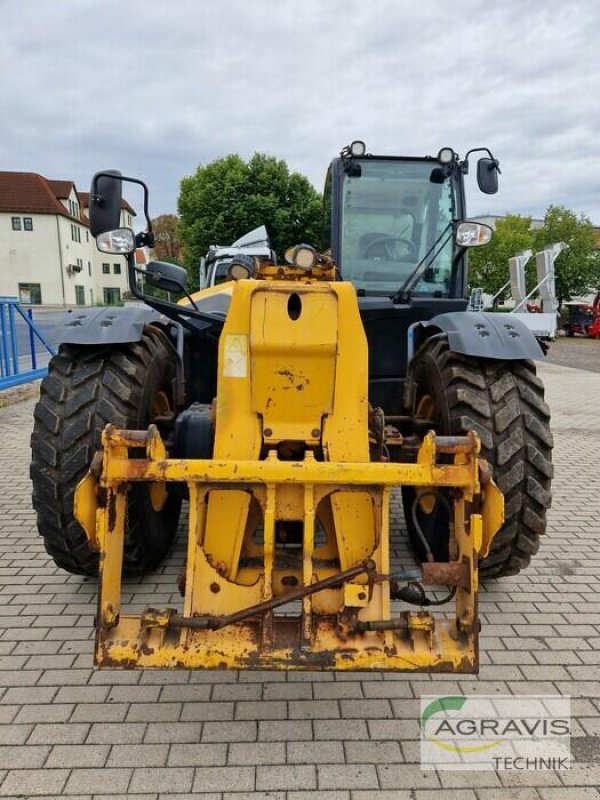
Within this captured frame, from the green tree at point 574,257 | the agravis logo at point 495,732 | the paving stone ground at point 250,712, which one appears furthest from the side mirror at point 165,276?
the green tree at point 574,257

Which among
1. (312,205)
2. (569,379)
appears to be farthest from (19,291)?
(569,379)

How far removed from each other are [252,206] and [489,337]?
2109cm

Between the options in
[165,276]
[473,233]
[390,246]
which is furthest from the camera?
[390,246]

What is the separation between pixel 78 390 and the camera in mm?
3104

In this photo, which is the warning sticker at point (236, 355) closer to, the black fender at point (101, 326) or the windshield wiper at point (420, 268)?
the black fender at point (101, 326)

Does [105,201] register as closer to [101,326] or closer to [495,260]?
[101,326]

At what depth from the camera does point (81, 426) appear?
3.03 m

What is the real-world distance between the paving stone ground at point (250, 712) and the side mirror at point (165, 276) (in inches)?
68.1

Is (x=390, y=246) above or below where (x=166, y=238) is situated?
below

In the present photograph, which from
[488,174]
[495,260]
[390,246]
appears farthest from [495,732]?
[495,260]

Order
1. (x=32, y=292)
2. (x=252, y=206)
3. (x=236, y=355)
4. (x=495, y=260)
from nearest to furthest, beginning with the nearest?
(x=236, y=355)
(x=252, y=206)
(x=495, y=260)
(x=32, y=292)

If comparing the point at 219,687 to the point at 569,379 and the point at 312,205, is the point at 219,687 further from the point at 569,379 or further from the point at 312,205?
the point at 312,205

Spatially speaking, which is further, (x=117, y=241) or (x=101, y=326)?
(x=101, y=326)

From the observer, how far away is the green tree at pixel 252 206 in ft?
74.1
